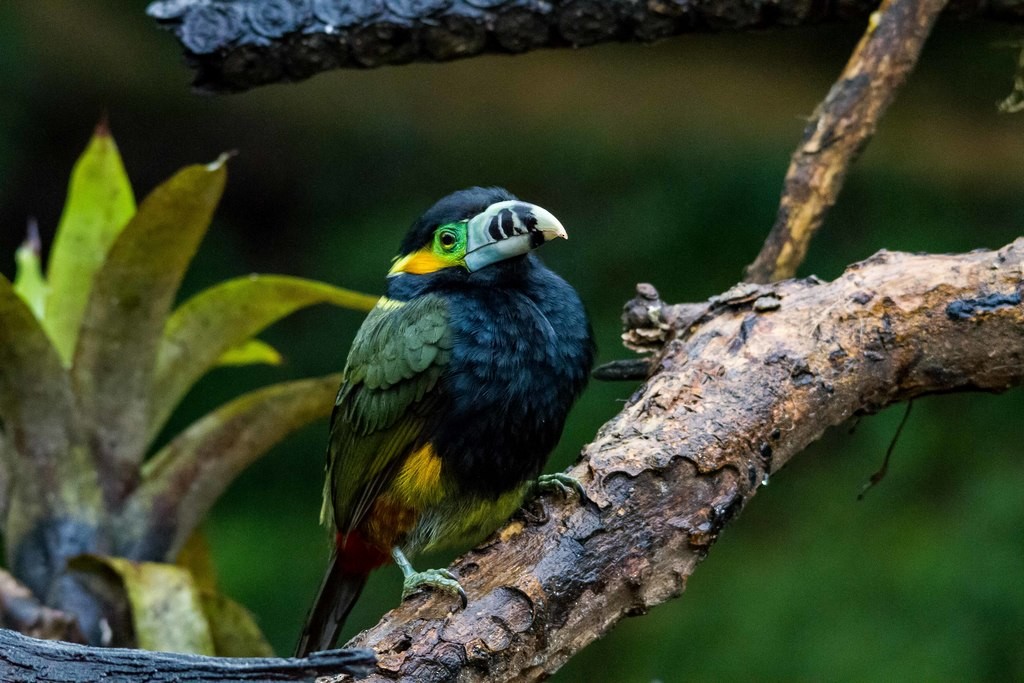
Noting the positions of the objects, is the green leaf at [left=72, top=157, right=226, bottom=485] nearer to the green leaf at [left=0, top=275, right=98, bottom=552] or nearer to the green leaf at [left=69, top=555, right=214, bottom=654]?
the green leaf at [left=0, top=275, right=98, bottom=552]

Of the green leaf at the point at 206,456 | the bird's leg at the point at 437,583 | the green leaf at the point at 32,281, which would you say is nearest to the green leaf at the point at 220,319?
the green leaf at the point at 206,456

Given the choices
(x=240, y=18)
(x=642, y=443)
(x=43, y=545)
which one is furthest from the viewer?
(x=43, y=545)

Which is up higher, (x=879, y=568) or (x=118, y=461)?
(x=118, y=461)

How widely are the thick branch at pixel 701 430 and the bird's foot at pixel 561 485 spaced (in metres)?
0.02

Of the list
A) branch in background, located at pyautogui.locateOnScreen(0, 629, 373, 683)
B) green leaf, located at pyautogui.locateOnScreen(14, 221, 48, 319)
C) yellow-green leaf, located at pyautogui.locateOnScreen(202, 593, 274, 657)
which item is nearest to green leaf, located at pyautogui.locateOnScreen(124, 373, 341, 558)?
yellow-green leaf, located at pyautogui.locateOnScreen(202, 593, 274, 657)

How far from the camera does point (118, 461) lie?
268cm

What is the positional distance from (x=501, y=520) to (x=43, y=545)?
48.1 inches

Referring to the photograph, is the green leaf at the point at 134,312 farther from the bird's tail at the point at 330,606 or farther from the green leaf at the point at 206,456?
the bird's tail at the point at 330,606

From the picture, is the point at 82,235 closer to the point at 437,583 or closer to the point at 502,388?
the point at 502,388

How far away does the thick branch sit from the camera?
5.47 ft

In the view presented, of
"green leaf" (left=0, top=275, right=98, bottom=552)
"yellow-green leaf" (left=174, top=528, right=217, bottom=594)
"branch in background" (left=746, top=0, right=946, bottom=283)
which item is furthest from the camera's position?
"yellow-green leaf" (left=174, top=528, right=217, bottom=594)

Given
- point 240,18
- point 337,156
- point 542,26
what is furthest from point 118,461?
point 337,156

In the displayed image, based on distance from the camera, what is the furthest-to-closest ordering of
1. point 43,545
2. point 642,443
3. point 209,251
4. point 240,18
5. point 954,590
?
point 209,251
point 954,590
point 43,545
point 240,18
point 642,443

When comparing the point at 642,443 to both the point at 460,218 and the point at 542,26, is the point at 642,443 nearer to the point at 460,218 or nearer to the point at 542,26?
the point at 460,218
